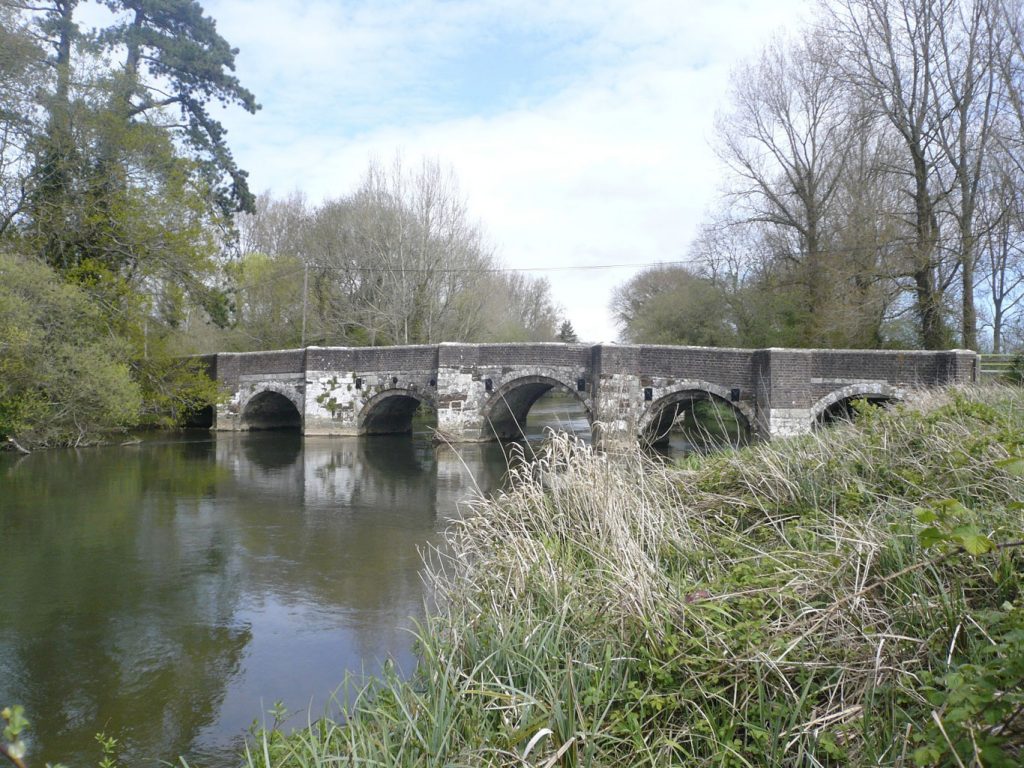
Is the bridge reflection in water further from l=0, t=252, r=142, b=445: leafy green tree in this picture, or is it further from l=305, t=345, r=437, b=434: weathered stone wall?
l=305, t=345, r=437, b=434: weathered stone wall

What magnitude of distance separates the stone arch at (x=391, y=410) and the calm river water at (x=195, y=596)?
6.17 meters

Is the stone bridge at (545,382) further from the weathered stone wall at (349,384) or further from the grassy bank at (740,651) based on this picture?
the grassy bank at (740,651)

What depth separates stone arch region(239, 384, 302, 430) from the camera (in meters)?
21.5

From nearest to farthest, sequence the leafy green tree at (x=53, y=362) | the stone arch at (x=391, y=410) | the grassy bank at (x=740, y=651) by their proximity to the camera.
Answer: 1. the grassy bank at (x=740, y=651)
2. the leafy green tree at (x=53, y=362)
3. the stone arch at (x=391, y=410)

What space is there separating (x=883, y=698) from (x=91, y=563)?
300 inches

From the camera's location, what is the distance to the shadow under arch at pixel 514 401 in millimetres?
18469

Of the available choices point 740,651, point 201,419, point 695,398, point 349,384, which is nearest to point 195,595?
point 740,651

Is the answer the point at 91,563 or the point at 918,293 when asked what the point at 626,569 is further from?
the point at 918,293

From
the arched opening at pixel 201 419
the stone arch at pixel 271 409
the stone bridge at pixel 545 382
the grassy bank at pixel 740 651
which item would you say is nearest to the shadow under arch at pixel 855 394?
the stone bridge at pixel 545 382

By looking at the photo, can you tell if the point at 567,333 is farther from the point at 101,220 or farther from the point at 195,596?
the point at 195,596

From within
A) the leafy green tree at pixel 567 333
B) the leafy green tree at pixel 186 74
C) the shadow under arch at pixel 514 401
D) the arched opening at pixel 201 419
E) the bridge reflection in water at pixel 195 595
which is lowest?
the bridge reflection in water at pixel 195 595

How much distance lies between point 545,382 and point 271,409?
9536 mm

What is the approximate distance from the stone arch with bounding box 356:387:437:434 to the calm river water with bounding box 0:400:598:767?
6.17 m

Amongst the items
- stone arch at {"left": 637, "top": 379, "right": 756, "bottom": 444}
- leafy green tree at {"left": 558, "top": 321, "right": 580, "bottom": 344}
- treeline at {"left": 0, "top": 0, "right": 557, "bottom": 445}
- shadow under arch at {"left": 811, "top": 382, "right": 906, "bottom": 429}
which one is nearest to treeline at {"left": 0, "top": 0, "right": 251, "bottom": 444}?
treeline at {"left": 0, "top": 0, "right": 557, "bottom": 445}
